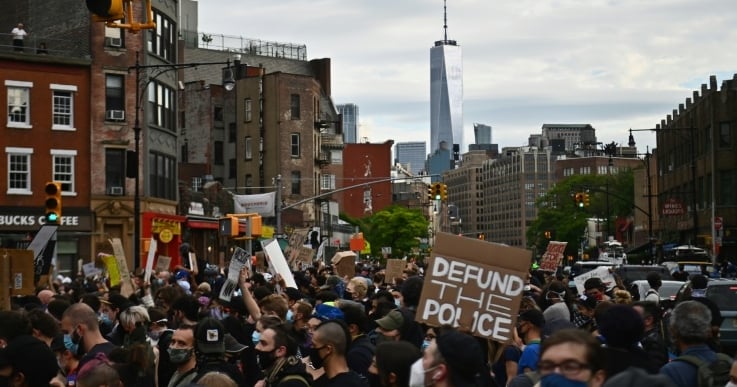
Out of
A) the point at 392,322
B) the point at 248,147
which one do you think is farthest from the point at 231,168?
the point at 392,322

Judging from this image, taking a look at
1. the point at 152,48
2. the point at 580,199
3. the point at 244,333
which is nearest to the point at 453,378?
the point at 244,333

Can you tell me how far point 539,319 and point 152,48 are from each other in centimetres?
4453

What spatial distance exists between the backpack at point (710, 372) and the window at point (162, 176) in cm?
4612

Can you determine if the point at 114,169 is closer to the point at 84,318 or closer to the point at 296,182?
the point at 296,182

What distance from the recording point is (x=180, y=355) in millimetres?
9359

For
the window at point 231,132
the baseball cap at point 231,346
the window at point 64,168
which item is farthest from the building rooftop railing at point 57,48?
the baseball cap at point 231,346

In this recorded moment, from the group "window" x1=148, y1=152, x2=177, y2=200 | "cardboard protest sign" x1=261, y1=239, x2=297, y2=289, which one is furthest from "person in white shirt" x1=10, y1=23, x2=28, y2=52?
"cardboard protest sign" x1=261, y1=239, x2=297, y2=289

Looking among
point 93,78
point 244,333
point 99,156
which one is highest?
point 93,78

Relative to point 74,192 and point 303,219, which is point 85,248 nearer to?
point 74,192

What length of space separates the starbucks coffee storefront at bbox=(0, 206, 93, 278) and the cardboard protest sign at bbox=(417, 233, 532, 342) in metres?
39.8

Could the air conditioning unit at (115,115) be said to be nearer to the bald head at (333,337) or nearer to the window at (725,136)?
the window at (725,136)

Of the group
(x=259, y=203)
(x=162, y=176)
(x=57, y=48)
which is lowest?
(x=259, y=203)

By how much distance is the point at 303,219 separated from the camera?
90.2m

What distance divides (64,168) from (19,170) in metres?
1.84
